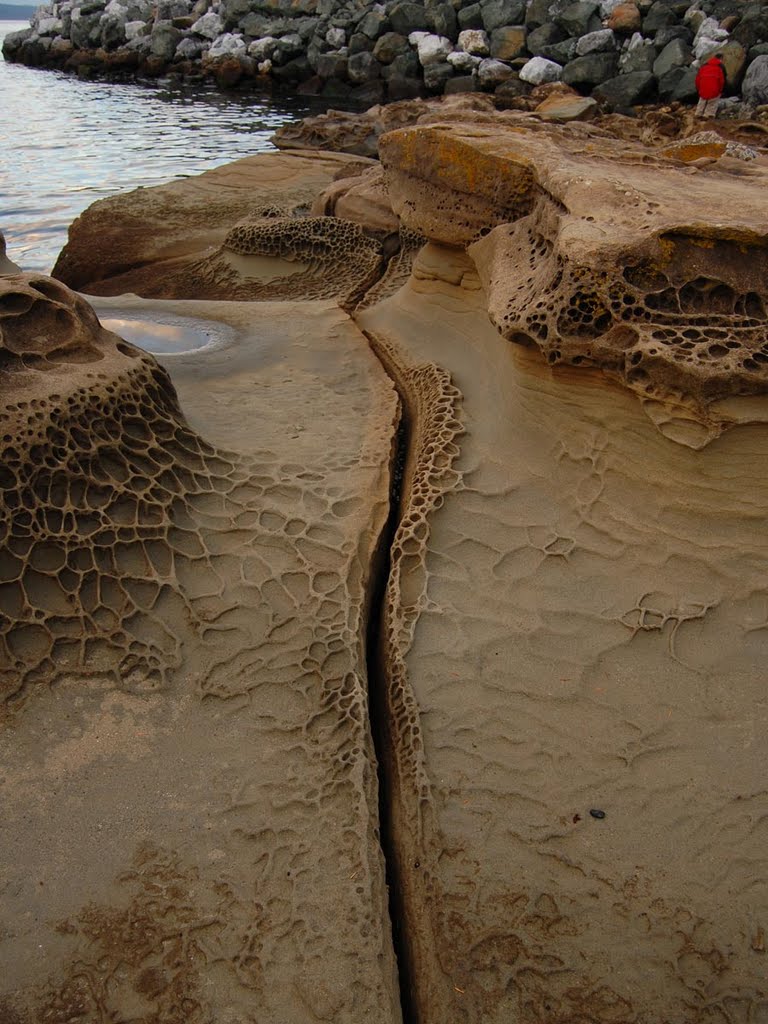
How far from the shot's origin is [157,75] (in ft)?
69.3

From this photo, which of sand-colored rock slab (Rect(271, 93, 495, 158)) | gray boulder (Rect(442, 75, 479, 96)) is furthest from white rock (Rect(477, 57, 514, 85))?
sand-colored rock slab (Rect(271, 93, 495, 158))

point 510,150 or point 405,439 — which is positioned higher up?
point 510,150

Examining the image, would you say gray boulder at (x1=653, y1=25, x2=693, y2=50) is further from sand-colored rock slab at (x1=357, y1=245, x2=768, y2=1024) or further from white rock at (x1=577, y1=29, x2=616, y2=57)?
sand-colored rock slab at (x1=357, y1=245, x2=768, y2=1024)

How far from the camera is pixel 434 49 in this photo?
1573cm

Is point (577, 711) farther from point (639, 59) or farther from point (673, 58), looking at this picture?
point (639, 59)

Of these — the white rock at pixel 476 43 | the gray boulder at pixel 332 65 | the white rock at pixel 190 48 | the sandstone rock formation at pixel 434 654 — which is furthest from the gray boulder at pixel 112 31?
the sandstone rock formation at pixel 434 654

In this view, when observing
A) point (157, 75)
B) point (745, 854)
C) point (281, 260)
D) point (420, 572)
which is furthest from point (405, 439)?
point (157, 75)

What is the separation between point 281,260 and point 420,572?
3702 millimetres

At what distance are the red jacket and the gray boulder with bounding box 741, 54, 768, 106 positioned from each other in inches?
13.1

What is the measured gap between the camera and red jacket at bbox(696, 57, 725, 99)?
447 inches

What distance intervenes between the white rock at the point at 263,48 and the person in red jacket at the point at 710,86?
10.3 m

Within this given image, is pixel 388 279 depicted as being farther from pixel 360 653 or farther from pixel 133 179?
pixel 133 179

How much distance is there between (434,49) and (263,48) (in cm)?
477

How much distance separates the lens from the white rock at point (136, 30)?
2187 centimetres
